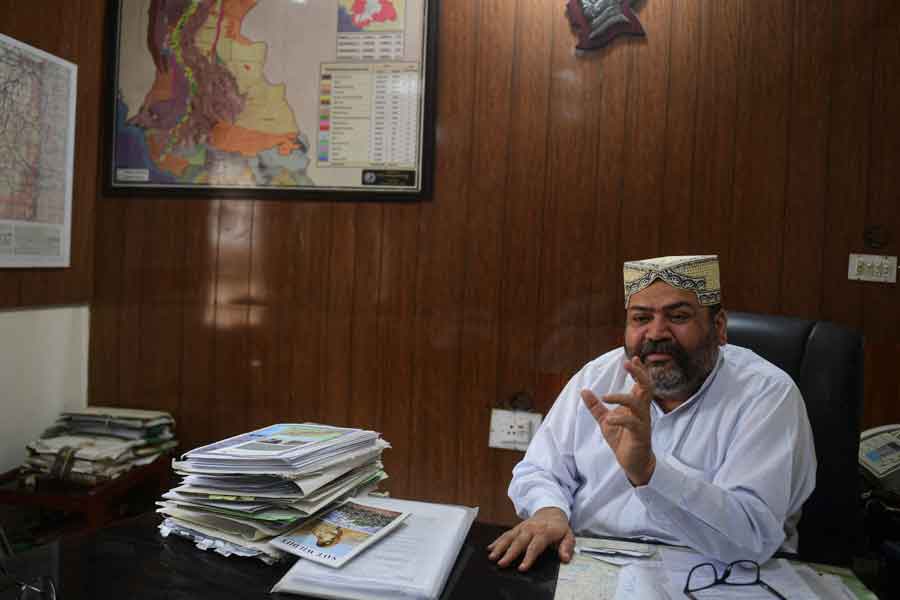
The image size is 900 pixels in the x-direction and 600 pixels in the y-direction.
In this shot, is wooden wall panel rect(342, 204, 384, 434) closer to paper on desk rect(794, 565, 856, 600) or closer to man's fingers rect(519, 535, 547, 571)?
man's fingers rect(519, 535, 547, 571)

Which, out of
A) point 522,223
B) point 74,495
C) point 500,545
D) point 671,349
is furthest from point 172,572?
point 522,223

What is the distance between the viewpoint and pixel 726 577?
1.03m

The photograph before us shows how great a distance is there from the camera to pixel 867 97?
2197 mm

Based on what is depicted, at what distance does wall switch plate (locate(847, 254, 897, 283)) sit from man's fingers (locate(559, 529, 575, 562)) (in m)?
1.60

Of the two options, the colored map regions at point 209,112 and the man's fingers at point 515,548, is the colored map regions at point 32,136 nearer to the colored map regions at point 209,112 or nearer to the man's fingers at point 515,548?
the colored map regions at point 209,112

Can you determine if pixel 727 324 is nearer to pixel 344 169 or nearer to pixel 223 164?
pixel 344 169

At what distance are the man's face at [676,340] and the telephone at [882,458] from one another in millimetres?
623

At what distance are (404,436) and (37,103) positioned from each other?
177cm

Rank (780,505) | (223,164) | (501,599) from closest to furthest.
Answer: (501,599) → (780,505) → (223,164)

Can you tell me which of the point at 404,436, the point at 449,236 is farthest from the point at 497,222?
the point at 404,436

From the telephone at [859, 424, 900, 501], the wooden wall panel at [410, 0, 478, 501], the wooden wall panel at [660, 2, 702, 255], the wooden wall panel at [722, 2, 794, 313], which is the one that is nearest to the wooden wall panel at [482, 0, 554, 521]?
the wooden wall panel at [410, 0, 478, 501]

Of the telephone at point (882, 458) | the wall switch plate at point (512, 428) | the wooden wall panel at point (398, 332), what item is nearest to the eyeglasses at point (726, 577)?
the telephone at point (882, 458)

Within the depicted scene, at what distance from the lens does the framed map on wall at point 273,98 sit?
2488 mm

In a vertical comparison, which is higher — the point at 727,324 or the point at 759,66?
the point at 759,66
